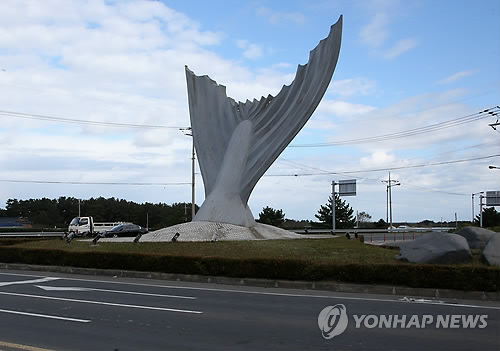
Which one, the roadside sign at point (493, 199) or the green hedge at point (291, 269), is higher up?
the roadside sign at point (493, 199)

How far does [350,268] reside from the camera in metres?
13.1

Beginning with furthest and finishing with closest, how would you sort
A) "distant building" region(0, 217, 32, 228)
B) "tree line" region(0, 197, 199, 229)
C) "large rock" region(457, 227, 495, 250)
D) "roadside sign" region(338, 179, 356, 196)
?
"tree line" region(0, 197, 199, 229) → "distant building" region(0, 217, 32, 228) → "roadside sign" region(338, 179, 356, 196) → "large rock" region(457, 227, 495, 250)

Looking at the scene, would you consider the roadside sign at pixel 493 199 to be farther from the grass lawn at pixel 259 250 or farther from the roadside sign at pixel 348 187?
the grass lawn at pixel 259 250

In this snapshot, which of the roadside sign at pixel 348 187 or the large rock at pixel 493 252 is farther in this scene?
the roadside sign at pixel 348 187

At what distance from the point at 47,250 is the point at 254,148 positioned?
10.8m

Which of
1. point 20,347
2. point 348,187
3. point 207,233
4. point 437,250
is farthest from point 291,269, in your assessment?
point 348,187

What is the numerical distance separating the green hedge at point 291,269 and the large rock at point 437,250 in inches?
71.9

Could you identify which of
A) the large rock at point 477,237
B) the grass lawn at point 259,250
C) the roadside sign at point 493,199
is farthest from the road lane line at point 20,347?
the roadside sign at point 493,199

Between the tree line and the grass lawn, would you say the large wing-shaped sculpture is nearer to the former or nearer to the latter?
the grass lawn

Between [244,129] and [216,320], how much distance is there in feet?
59.1

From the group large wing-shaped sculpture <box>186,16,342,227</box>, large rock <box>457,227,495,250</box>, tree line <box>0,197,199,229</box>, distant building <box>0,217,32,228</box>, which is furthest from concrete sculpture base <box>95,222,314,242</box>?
distant building <box>0,217,32,228</box>

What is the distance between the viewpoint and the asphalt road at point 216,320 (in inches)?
270

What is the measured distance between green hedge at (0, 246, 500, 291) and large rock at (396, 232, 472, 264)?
5.99ft

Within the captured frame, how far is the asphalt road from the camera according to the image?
22.5ft
